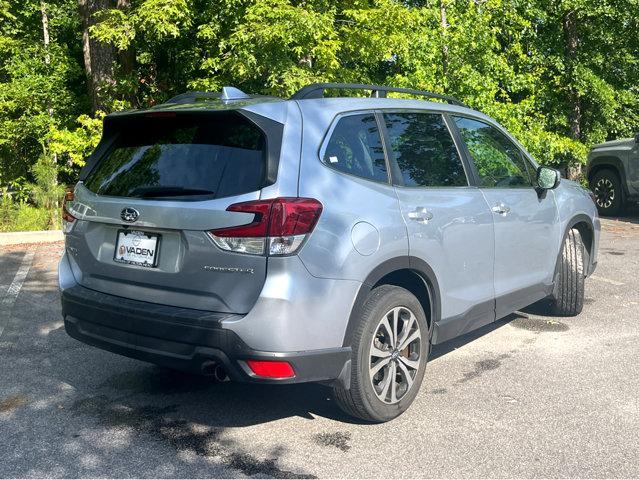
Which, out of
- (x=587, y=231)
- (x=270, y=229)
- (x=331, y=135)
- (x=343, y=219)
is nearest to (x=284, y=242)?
(x=270, y=229)

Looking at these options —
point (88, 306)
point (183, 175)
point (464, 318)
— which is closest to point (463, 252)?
point (464, 318)

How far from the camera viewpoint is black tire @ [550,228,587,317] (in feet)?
19.2

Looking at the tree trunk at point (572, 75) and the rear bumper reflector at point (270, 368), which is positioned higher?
the tree trunk at point (572, 75)

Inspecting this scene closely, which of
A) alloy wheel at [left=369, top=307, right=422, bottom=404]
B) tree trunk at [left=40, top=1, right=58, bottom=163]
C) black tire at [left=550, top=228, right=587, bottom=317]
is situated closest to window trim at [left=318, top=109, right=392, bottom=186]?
alloy wheel at [left=369, top=307, right=422, bottom=404]

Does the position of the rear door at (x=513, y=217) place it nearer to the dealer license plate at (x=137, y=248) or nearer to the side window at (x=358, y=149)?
the side window at (x=358, y=149)

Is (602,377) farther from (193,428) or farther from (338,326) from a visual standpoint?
(193,428)

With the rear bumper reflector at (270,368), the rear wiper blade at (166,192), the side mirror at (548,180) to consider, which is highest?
the rear wiper blade at (166,192)

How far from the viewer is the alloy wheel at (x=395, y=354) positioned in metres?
3.76

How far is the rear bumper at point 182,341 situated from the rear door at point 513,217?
176cm

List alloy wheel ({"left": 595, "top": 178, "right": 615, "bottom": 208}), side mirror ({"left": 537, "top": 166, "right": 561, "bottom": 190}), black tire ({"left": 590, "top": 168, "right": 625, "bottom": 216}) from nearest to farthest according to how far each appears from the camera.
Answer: side mirror ({"left": 537, "top": 166, "right": 561, "bottom": 190}) < black tire ({"left": 590, "top": 168, "right": 625, "bottom": 216}) < alloy wheel ({"left": 595, "top": 178, "right": 615, "bottom": 208})

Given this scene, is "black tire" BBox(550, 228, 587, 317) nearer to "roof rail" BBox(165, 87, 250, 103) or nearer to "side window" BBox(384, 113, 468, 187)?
"side window" BBox(384, 113, 468, 187)

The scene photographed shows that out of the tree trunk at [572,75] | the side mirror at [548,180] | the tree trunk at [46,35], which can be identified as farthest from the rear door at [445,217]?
the tree trunk at [572,75]

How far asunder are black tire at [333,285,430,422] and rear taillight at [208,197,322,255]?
60 cm

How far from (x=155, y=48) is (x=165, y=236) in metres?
11.7
